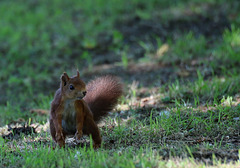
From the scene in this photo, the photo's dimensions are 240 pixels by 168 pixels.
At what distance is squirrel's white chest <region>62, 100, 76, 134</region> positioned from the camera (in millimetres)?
3129

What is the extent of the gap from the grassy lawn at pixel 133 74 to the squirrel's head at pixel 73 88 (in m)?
0.38

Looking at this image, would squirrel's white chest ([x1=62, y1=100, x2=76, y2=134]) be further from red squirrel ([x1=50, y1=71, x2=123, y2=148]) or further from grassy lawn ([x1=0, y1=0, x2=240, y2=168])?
grassy lawn ([x1=0, y1=0, x2=240, y2=168])

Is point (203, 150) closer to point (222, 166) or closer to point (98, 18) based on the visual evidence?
point (222, 166)

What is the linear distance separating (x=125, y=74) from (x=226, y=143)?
2.87 meters

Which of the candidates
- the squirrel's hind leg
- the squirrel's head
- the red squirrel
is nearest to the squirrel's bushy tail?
the red squirrel

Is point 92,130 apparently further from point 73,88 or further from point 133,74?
point 133,74

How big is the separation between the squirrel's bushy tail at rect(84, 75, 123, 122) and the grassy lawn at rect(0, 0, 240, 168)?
209 millimetres

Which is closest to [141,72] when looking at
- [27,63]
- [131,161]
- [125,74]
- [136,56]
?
[125,74]

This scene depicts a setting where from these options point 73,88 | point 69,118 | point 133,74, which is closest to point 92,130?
point 69,118

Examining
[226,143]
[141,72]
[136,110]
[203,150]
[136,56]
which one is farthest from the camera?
[136,56]

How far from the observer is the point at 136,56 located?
248 inches

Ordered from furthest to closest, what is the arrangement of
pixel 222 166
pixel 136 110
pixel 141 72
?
pixel 141 72
pixel 136 110
pixel 222 166

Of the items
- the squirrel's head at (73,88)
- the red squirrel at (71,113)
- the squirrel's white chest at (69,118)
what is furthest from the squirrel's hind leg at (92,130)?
the squirrel's head at (73,88)

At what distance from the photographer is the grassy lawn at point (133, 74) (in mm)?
2951
